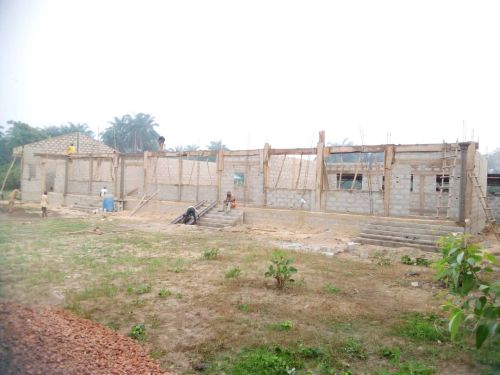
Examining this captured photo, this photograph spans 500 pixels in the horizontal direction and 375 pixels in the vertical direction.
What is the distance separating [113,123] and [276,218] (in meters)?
36.1

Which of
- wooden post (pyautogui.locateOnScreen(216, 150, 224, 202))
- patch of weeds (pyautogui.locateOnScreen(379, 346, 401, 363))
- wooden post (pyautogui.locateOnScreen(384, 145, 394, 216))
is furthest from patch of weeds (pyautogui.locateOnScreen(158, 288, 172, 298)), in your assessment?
wooden post (pyautogui.locateOnScreen(216, 150, 224, 202))

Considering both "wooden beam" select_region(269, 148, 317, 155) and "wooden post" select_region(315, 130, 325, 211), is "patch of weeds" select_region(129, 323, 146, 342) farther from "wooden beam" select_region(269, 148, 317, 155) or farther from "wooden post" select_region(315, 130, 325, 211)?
"wooden beam" select_region(269, 148, 317, 155)

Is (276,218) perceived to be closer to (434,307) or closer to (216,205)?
(216,205)

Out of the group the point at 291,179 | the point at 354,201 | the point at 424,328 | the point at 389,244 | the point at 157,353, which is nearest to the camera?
Answer: the point at 157,353

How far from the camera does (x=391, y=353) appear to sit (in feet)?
12.7

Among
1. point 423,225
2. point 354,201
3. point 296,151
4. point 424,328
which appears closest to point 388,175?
point 354,201

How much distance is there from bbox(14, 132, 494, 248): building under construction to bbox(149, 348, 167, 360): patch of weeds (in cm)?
779

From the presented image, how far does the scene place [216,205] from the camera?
654 inches

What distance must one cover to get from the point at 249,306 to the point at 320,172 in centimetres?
943

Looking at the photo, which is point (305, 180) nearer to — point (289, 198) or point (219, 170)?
point (289, 198)

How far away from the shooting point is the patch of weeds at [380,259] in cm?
845

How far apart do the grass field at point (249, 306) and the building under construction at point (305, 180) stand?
445 centimetres

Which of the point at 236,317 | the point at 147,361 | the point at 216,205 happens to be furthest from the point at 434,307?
the point at 216,205

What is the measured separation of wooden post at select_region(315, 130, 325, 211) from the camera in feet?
45.4
